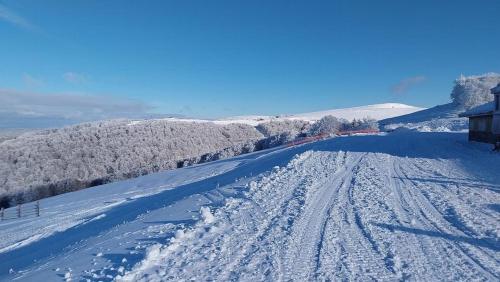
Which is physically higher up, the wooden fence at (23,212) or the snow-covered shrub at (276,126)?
the snow-covered shrub at (276,126)

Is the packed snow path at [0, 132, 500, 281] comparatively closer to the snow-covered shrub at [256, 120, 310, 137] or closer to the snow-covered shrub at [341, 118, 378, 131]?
the snow-covered shrub at [341, 118, 378, 131]

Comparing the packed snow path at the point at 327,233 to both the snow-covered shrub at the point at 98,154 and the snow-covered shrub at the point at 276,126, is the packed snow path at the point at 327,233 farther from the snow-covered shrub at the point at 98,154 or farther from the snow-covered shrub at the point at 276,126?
the snow-covered shrub at the point at 276,126

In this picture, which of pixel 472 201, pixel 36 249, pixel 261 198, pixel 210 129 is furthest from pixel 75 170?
pixel 472 201

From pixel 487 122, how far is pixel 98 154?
6092 centimetres

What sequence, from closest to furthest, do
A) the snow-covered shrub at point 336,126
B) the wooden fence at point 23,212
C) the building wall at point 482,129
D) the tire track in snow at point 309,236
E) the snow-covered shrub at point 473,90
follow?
the tire track in snow at point 309,236 → the building wall at point 482,129 → the wooden fence at point 23,212 → the snow-covered shrub at point 336,126 → the snow-covered shrub at point 473,90

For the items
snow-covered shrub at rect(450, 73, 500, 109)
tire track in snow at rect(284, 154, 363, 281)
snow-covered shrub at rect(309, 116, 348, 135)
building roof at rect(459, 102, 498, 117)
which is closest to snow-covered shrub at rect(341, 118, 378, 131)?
snow-covered shrub at rect(309, 116, 348, 135)

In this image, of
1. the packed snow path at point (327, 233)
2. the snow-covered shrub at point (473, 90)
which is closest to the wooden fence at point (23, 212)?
the packed snow path at point (327, 233)

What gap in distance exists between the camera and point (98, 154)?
68.1m

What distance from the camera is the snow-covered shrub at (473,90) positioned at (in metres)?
56.3

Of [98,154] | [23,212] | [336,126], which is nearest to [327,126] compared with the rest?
[336,126]

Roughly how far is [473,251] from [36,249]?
1253cm

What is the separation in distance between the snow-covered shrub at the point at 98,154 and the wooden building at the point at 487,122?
27287 mm

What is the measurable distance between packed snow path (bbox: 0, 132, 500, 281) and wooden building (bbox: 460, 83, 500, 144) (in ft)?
28.5

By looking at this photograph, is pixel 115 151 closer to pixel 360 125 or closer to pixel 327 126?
pixel 327 126
